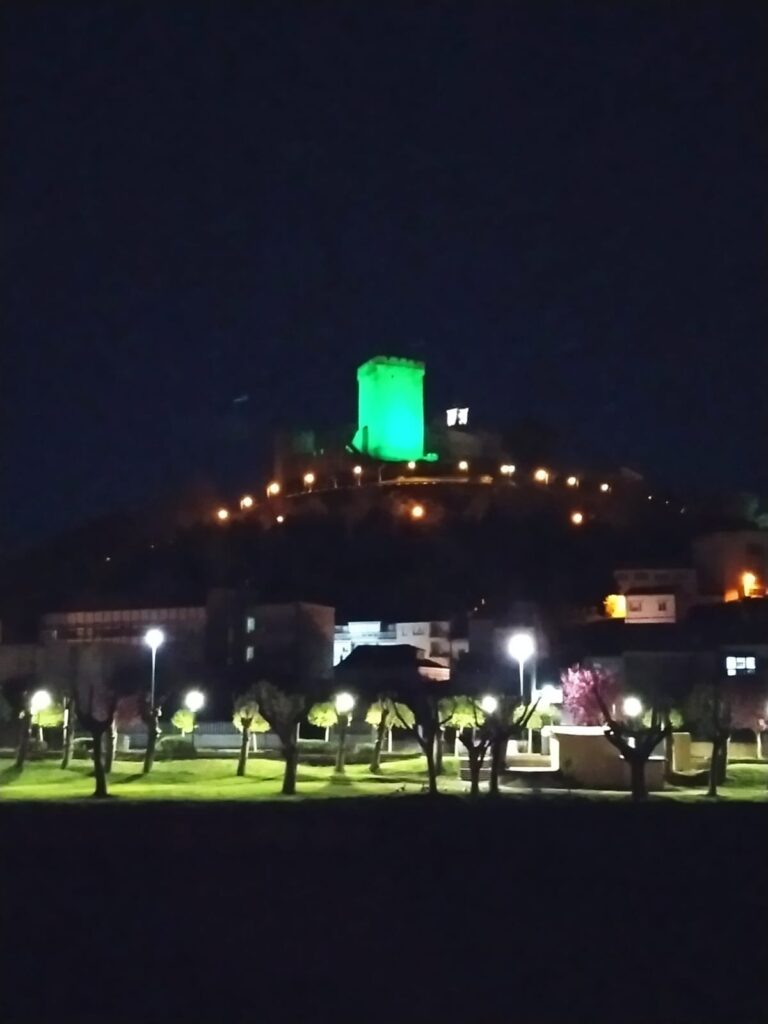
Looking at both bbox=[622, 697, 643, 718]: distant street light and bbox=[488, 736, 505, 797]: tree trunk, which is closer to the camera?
bbox=[488, 736, 505, 797]: tree trunk

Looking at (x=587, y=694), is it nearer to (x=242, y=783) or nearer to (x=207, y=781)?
(x=242, y=783)

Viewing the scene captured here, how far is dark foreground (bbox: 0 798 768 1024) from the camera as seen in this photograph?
8.05 m

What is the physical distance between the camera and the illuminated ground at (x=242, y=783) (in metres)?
22.9

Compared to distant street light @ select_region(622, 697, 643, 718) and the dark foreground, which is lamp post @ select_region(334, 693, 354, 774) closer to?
distant street light @ select_region(622, 697, 643, 718)

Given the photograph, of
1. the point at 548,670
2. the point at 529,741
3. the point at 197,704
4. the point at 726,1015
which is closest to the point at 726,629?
the point at 548,670

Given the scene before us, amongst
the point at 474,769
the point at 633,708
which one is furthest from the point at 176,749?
the point at 474,769

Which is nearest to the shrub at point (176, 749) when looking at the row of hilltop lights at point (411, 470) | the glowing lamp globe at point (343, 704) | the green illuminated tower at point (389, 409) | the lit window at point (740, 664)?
the glowing lamp globe at point (343, 704)

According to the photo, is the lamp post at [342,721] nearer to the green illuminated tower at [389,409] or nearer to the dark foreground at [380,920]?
the dark foreground at [380,920]

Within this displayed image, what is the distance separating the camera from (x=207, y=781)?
26500mm

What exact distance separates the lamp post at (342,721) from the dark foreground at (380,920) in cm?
1282

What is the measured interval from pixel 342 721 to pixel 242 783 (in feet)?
17.8

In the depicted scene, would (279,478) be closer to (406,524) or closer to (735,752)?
(406,524)

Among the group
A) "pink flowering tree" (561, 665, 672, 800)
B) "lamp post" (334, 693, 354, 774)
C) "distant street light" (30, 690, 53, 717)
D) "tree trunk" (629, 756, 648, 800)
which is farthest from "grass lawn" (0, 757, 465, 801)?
"pink flowering tree" (561, 665, 672, 800)

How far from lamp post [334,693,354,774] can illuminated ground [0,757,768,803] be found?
1.12ft
